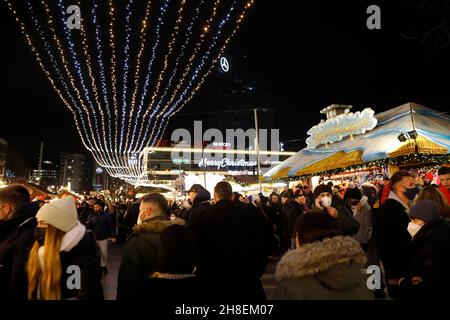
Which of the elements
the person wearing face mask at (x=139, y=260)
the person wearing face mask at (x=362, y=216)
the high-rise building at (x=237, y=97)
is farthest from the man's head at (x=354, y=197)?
the high-rise building at (x=237, y=97)

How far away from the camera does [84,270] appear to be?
241 cm

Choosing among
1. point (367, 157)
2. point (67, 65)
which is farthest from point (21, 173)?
point (367, 157)

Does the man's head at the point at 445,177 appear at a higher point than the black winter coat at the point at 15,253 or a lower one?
higher

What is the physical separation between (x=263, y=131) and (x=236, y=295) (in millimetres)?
97616

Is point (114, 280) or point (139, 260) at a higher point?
point (139, 260)

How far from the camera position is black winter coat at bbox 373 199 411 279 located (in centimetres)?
348

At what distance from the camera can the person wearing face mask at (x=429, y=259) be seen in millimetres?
2582

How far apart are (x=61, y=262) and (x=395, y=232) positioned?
3.48 m

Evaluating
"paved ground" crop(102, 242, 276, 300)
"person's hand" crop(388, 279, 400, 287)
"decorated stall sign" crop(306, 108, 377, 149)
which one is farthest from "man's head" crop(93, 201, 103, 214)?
"decorated stall sign" crop(306, 108, 377, 149)

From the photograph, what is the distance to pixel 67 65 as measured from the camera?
37.8 feet

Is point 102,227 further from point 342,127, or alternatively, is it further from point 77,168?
point 77,168

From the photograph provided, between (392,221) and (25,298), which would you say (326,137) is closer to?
(392,221)

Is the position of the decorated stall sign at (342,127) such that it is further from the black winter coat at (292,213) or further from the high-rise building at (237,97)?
the high-rise building at (237,97)

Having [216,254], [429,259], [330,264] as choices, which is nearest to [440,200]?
[429,259]
